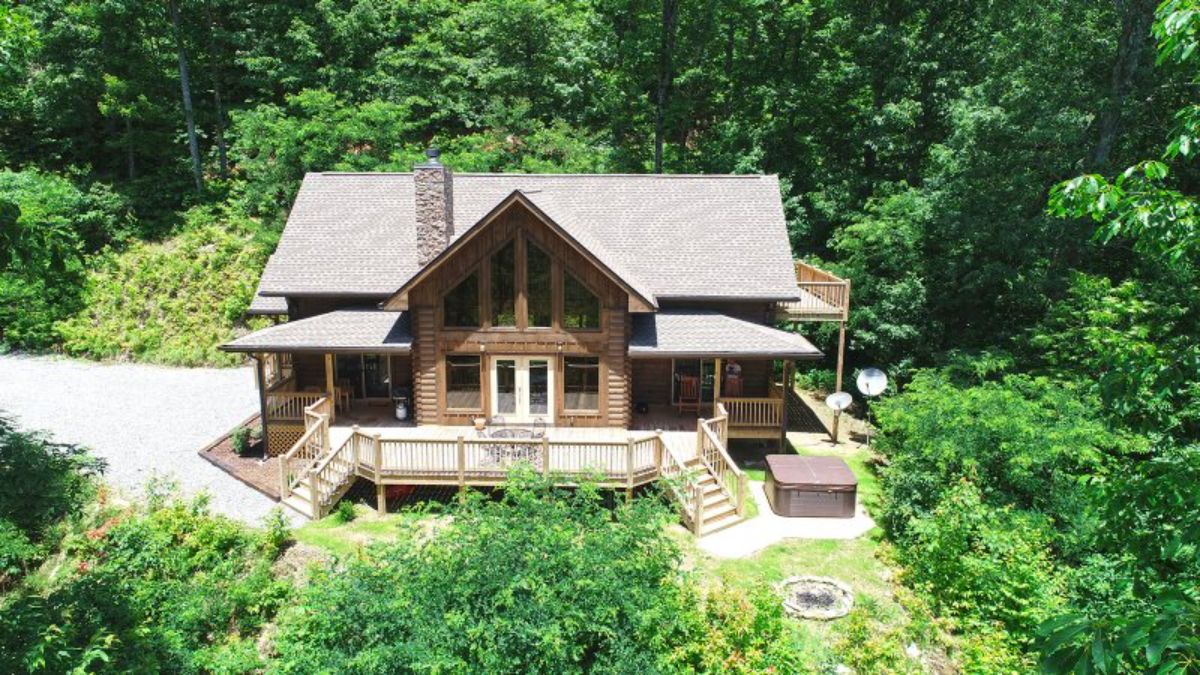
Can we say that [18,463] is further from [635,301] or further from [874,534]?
[874,534]

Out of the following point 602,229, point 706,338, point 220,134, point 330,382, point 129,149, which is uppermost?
point 220,134

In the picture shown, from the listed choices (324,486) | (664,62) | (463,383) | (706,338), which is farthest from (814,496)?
(664,62)

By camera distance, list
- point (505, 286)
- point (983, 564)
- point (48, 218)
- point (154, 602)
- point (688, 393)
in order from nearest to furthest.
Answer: point (983, 564) → point (154, 602) → point (505, 286) → point (688, 393) → point (48, 218)

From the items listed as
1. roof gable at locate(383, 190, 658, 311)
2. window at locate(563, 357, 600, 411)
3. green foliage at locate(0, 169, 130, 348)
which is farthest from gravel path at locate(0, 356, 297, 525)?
window at locate(563, 357, 600, 411)

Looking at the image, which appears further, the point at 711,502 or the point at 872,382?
the point at 872,382

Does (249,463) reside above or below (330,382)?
below

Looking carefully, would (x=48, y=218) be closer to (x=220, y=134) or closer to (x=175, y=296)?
(x=175, y=296)

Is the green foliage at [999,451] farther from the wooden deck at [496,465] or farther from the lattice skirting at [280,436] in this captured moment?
the lattice skirting at [280,436]
